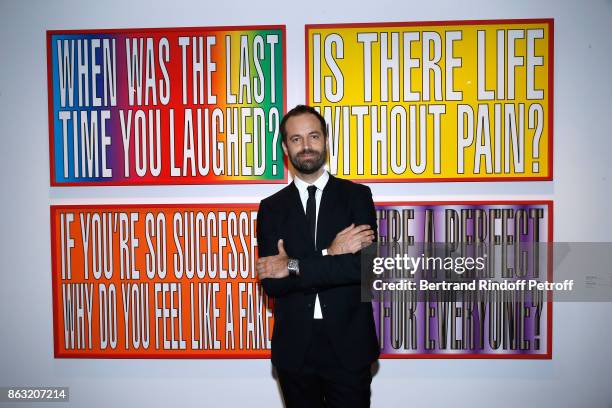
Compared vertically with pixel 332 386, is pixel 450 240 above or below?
above

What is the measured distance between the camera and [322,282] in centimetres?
175

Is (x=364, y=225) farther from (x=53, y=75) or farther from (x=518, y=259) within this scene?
(x=53, y=75)

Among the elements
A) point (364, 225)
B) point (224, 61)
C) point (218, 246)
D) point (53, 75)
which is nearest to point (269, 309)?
point (218, 246)

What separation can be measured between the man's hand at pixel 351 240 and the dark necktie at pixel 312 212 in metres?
0.12

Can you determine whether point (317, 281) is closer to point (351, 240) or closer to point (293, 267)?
point (293, 267)

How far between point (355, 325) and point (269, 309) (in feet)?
2.76

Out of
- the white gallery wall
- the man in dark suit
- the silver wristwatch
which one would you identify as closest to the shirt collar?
the man in dark suit

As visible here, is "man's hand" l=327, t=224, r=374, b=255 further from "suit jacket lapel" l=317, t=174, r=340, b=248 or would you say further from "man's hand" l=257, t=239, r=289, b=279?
"man's hand" l=257, t=239, r=289, b=279

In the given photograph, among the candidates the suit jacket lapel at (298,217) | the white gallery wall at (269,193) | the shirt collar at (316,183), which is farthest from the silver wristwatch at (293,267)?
the white gallery wall at (269,193)

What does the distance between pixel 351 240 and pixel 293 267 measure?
11.8 inches

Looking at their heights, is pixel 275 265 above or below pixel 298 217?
below

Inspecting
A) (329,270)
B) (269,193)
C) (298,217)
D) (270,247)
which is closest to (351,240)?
(329,270)

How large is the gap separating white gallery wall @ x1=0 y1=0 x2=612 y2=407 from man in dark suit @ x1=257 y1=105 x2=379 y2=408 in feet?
2.01

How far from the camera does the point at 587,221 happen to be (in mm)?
2479
